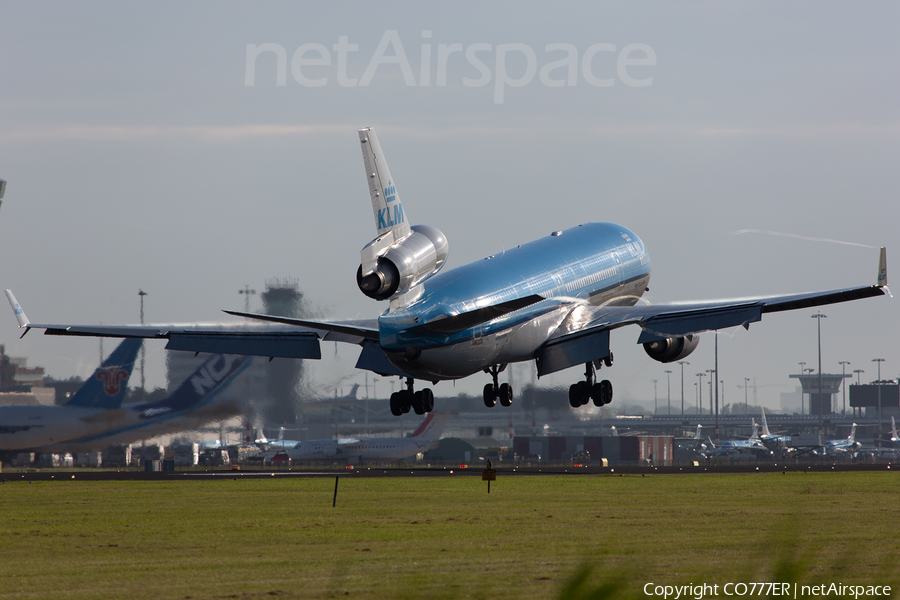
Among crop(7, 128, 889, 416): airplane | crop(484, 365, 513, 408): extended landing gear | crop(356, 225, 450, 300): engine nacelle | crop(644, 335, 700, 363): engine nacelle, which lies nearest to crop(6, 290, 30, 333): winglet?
crop(7, 128, 889, 416): airplane

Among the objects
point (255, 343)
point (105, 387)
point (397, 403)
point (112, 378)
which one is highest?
point (255, 343)

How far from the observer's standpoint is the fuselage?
133 ft

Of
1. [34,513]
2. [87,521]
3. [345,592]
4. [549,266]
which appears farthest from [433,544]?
[34,513]

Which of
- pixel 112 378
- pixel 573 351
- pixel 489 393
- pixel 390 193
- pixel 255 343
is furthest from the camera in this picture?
pixel 112 378

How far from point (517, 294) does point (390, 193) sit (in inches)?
274

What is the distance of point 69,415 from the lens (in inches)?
4218

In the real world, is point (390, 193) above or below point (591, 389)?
above

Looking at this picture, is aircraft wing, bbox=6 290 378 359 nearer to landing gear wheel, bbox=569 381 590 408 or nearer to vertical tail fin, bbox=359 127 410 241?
vertical tail fin, bbox=359 127 410 241

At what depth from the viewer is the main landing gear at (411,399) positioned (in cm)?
4722

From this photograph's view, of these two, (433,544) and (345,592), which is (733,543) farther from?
(345,592)

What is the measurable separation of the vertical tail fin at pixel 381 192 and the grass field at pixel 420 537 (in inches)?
483

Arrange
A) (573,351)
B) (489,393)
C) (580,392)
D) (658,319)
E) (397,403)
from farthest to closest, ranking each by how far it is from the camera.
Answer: (580,392)
(489,393)
(573,351)
(397,403)
(658,319)

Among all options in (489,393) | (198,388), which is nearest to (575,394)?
(489,393)

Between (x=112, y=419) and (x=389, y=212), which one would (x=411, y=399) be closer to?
(x=389, y=212)
